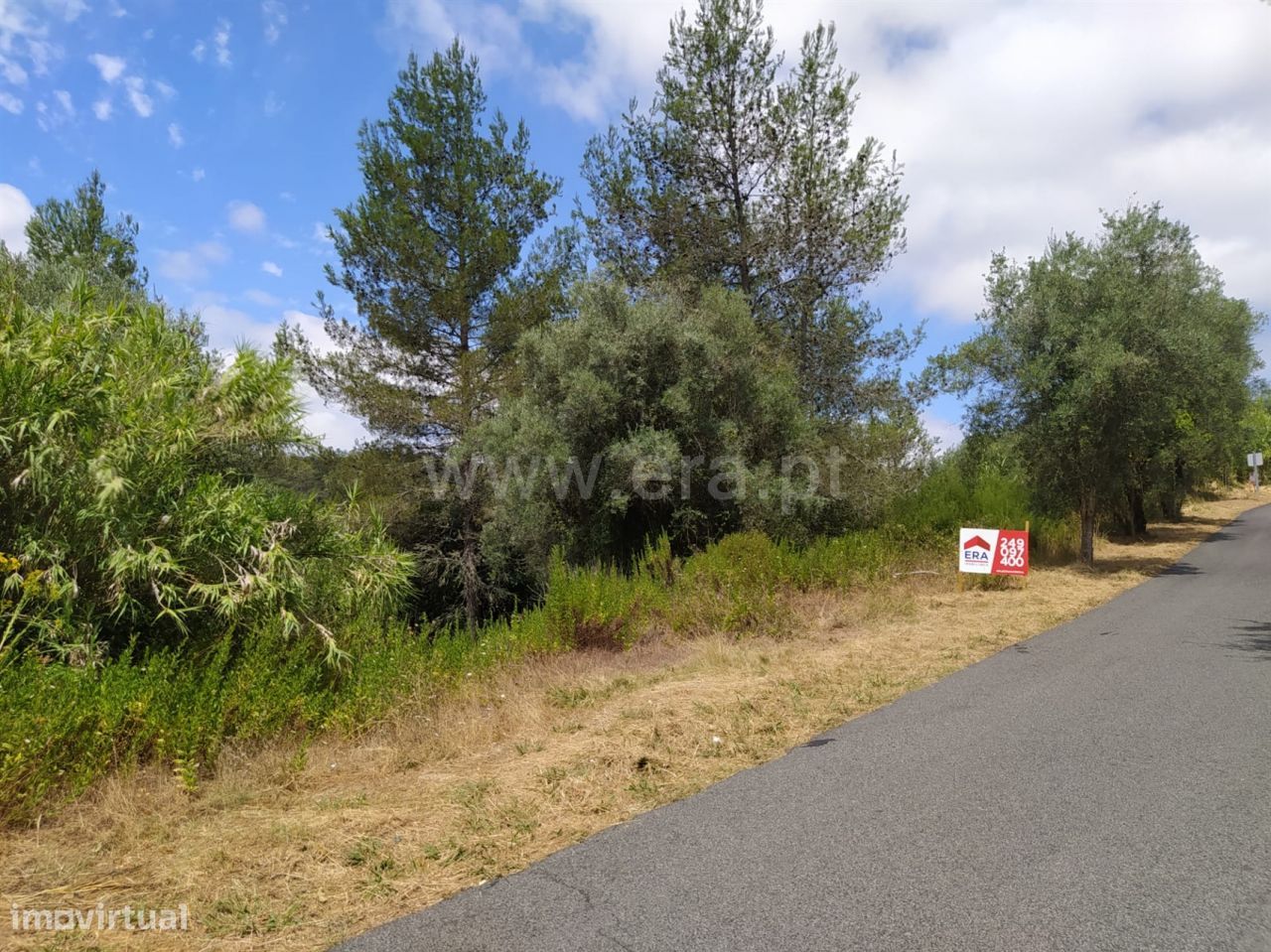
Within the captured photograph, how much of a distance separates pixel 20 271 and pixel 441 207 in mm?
9548

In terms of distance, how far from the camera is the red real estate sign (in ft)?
43.2

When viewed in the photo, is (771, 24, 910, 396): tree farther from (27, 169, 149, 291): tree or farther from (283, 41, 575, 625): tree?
(27, 169, 149, 291): tree

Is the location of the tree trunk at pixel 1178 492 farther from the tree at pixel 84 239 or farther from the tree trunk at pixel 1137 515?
the tree at pixel 84 239

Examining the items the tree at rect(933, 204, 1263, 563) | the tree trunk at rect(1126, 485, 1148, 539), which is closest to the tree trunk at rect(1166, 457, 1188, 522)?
the tree trunk at rect(1126, 485, 1148, 539)

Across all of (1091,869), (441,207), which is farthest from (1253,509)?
(1091,869)

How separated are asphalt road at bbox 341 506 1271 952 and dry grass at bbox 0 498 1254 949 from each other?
0.33 m

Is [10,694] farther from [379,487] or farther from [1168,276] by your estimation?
[1168,276]

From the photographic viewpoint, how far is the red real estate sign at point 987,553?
519 inches

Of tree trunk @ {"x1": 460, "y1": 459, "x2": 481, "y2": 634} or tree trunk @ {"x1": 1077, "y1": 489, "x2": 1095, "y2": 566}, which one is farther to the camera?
tree trunk @ {"x1": 460, "y1": 459, "x2": 481, "y2": 634}

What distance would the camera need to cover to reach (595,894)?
11.1ft

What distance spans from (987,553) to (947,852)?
10528 millimetres

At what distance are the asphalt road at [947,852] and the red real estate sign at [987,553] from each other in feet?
22.8

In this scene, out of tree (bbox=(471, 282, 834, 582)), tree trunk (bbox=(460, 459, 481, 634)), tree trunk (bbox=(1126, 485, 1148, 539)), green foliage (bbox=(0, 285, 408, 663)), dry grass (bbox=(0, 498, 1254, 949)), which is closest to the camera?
dry grass (bbox=(0, 498, 1254, 949))

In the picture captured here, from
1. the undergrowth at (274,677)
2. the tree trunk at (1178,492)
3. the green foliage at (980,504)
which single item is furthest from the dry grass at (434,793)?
the tree trunk at (1178,492)
